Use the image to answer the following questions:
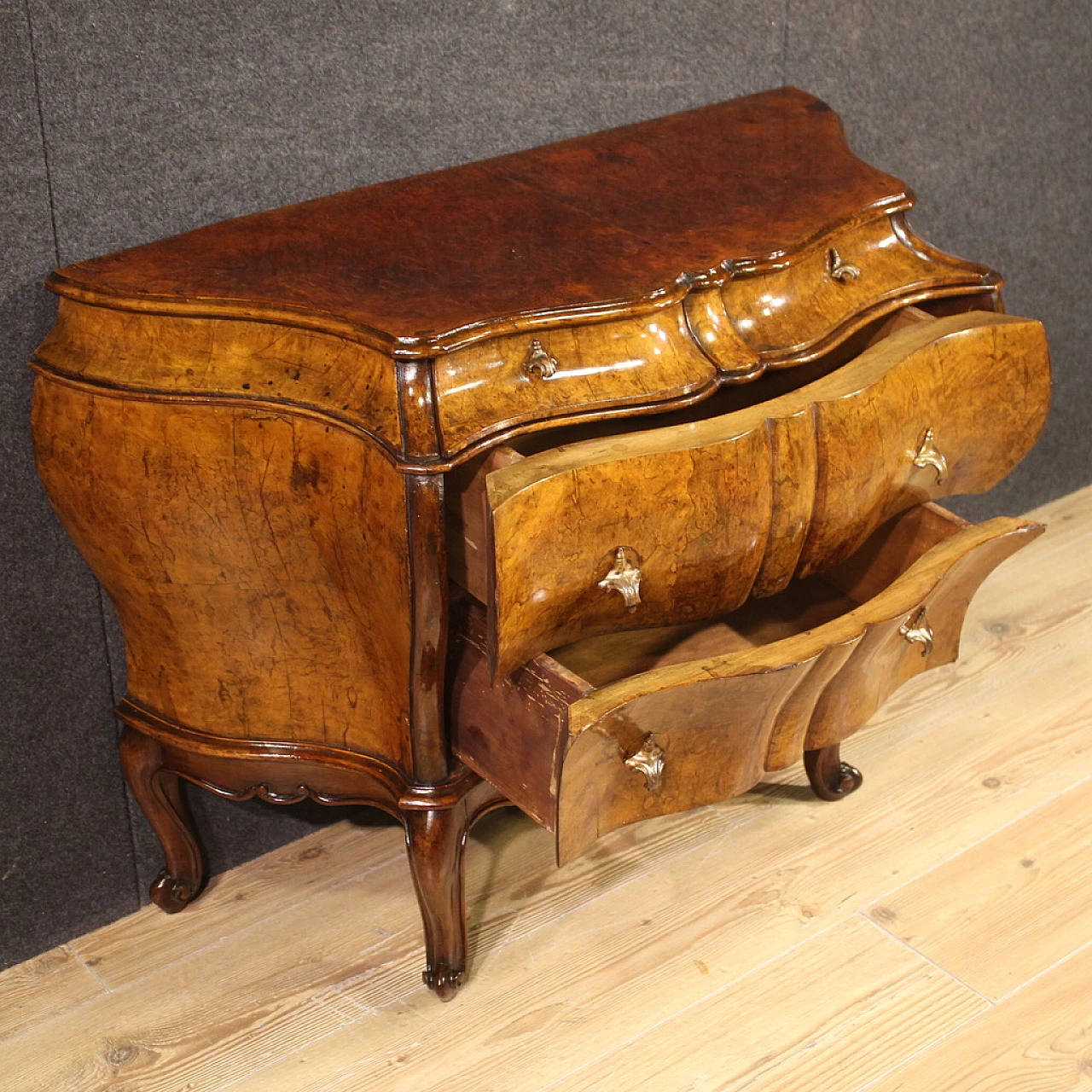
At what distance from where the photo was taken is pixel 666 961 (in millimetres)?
1519

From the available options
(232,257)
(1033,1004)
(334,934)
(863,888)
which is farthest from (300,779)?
(1033,1004)

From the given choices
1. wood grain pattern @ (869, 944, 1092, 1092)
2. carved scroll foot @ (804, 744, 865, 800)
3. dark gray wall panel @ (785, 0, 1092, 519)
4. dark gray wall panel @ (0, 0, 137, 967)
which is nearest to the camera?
dark gray wall panel @ (0, 0, 137, 967)

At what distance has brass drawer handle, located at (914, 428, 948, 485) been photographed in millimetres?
1343

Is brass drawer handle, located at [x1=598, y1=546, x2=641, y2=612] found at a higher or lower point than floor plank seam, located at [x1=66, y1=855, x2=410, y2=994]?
higher

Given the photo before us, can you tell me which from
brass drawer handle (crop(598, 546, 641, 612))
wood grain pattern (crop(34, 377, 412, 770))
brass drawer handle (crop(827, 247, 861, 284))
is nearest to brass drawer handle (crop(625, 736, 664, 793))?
brass drawer handle (crop(598, 546, 641, 612))

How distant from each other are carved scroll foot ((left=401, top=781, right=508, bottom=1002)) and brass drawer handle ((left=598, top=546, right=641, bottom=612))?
281mm

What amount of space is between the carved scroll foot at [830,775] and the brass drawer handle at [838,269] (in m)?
0.56

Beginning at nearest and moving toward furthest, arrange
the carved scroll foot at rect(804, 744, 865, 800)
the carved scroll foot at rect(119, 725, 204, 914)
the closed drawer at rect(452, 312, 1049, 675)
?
the closed drawer at rect(452, 312, 1049, 675) → the carved scroll foot at rect(119, 725, 204, 914) → the carved scroll foot at rect(804, 744, 865, 800)

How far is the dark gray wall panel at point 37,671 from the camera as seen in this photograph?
1.27 m

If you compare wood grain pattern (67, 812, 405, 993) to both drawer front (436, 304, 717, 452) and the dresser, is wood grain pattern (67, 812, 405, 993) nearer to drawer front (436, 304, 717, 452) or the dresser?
the dresser

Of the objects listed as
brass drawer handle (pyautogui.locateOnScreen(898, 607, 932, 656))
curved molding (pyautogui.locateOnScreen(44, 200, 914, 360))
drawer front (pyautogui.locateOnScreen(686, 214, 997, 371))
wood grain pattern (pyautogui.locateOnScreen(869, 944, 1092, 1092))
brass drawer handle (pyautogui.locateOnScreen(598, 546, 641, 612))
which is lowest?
wood grain pattern (pyautogui.locateOnScreen(869, 944, 1092, 1092))

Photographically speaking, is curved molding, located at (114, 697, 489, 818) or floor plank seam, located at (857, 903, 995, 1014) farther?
floor plank seam, located at (857, 903, 995, 1014)

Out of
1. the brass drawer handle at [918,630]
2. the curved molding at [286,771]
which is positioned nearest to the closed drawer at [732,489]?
the brass drawer handle at [918,630]

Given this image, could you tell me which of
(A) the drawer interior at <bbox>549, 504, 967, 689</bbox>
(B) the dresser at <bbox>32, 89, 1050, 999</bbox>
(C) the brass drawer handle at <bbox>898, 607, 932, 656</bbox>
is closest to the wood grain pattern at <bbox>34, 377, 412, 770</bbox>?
(B) the dresser at <bbox>32, 89, 1050, 999</bbox>
